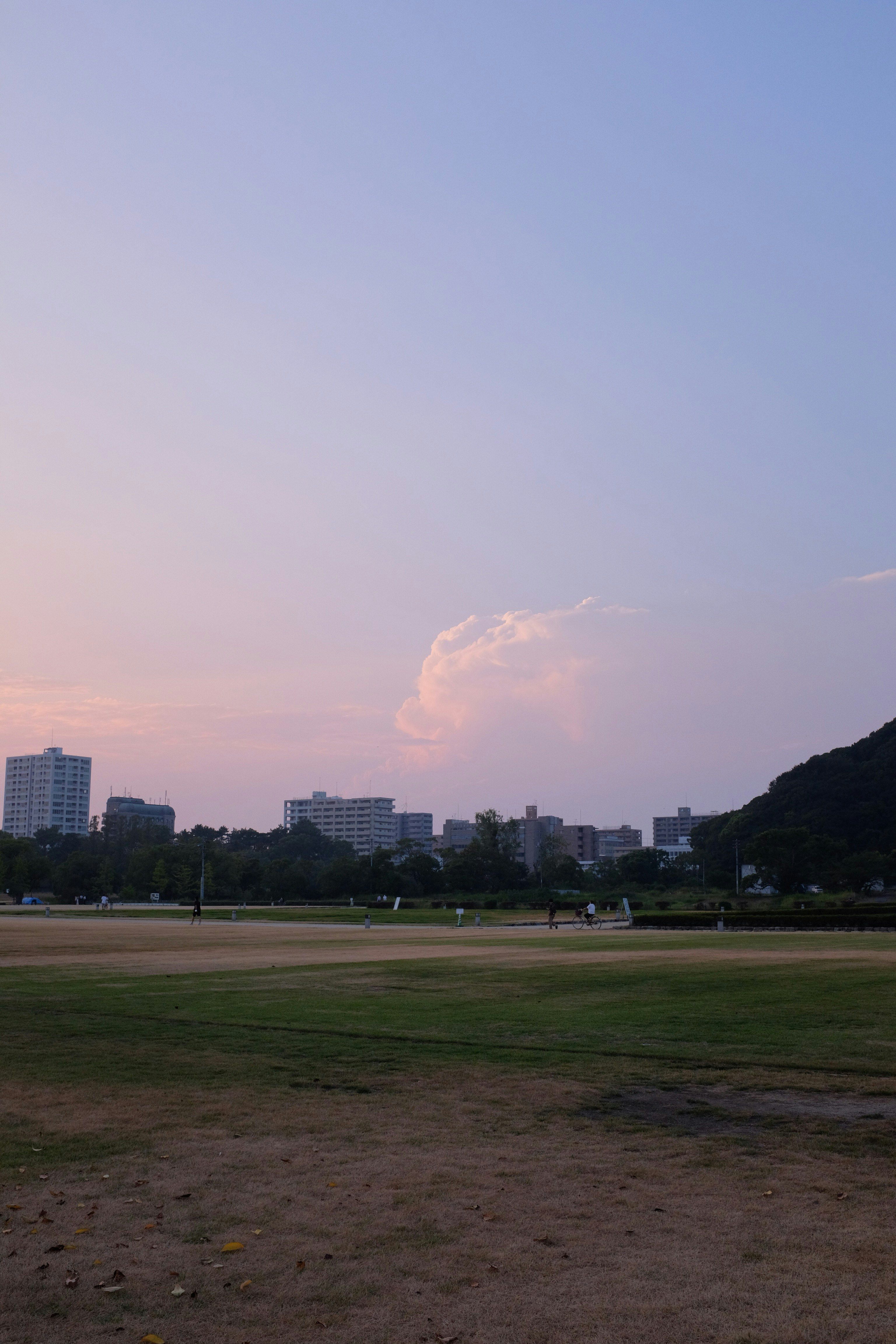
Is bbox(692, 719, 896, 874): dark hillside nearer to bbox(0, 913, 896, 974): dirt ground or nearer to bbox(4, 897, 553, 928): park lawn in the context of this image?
bbox(4, 897, 553, 928): park lawn

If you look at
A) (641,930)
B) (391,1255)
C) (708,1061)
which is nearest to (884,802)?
(641,930)

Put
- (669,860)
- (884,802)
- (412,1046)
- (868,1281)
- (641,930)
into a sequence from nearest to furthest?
1. (868,1281)
2. (412,1046)
3. (641,930)
4. (884,802)
5. (669,860)

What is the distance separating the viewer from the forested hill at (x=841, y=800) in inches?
4872

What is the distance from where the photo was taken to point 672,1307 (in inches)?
246

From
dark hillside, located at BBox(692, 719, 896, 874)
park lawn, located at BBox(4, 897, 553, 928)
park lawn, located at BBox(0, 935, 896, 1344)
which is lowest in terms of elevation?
park lawn, located at BBox(4, 897, 553, 928)

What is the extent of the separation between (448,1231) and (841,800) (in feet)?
437

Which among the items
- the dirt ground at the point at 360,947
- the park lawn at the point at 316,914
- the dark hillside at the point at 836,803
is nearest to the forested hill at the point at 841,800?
the dark hillside at the point at 836,803

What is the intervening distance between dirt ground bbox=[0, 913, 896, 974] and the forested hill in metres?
77.2

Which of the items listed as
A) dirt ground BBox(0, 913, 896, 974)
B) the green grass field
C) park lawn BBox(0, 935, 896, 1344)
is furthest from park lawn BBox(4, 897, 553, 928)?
park lawn BBox(0, 935, 896, 1344)

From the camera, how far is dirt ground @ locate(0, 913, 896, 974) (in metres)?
31.1

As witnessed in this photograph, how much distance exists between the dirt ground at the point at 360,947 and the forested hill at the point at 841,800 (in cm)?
7716

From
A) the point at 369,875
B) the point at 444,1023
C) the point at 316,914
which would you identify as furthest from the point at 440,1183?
the point at 369,875

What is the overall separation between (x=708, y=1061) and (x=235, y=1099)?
647 cm

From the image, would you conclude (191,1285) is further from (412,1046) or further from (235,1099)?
(412,1046)
